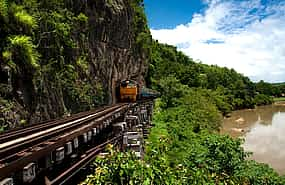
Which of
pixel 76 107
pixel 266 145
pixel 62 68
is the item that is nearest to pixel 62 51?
pixel 62 68

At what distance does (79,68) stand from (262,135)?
3415 cm

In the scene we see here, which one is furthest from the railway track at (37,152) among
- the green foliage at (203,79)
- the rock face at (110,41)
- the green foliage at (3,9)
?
the green foliage at (203,79)

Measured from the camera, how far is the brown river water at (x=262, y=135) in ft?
103

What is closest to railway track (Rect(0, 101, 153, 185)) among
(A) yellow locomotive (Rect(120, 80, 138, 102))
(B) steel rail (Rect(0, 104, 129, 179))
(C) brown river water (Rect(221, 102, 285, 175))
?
(B) steel rail (Rect(0, 104, 129, 179))

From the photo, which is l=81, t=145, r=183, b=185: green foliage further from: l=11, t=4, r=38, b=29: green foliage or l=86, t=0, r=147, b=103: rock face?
l=86, t=0, r=147, b=103: rock face

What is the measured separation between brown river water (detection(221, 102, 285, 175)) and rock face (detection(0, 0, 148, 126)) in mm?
15181

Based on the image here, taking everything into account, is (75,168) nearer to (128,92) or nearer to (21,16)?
(21,16)

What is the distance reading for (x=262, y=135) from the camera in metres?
44.1

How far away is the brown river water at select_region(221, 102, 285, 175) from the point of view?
103 feet

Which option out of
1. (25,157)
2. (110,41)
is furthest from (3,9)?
(110,41)

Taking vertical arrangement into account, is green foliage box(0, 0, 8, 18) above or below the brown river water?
above

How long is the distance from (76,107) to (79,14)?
18.1ft

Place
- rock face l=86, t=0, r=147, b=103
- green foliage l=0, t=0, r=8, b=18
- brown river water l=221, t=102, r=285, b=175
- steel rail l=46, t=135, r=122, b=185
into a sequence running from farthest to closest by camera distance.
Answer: brown river water l=221, t=102, r=285, b=175 → rock face l=86, t=0, r=147, b=103 → green foliage l=0, t=0, r=8, b=18 → steel rail l=46, t=135, r=122, b=185

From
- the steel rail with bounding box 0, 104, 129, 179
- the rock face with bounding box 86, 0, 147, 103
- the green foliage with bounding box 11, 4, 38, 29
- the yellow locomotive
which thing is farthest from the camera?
the yellow locomotive
